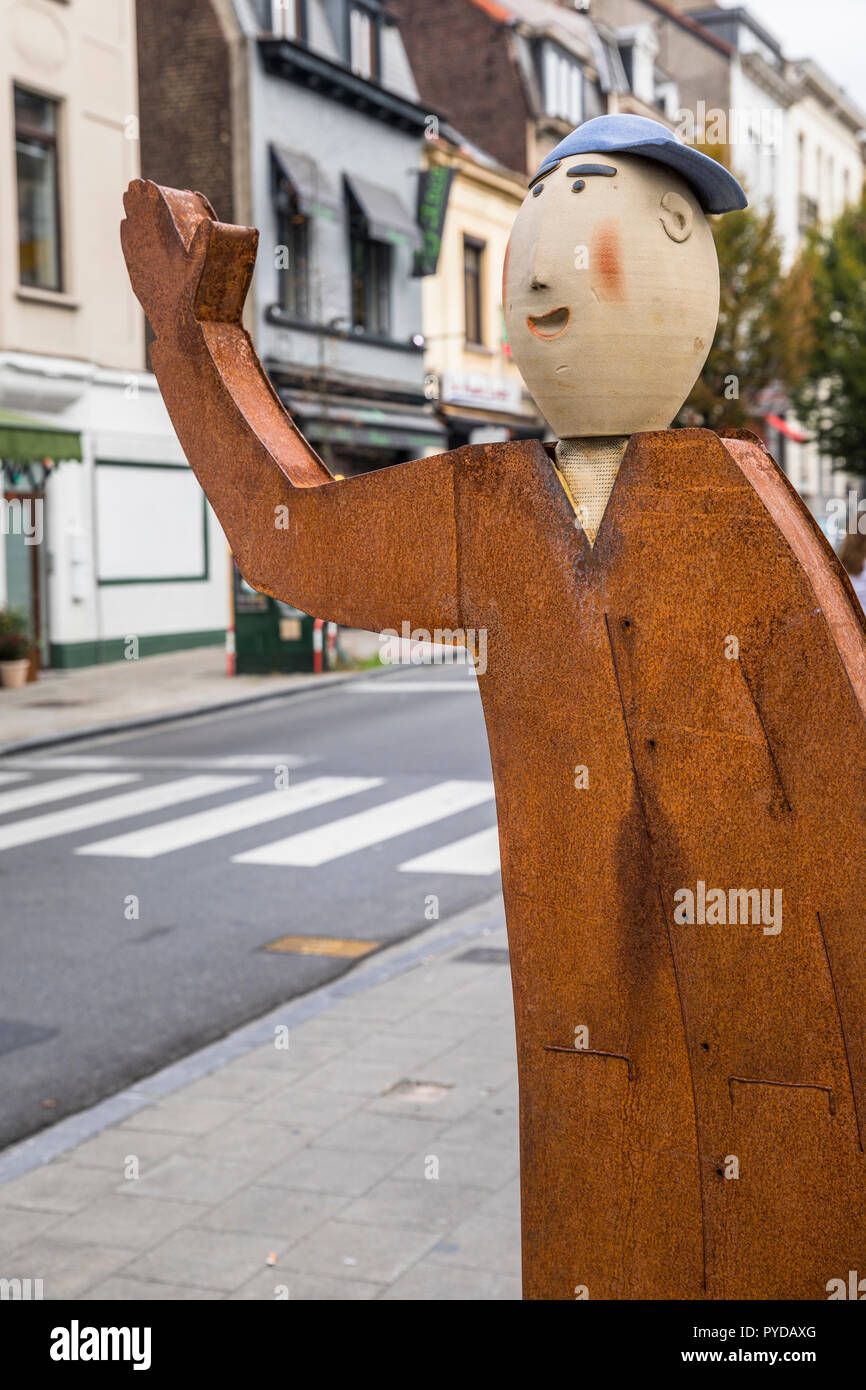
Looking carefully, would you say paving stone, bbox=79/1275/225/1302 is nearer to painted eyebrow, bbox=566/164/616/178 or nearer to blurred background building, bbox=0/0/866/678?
painted eyebrow, bbox=566/164/616/178

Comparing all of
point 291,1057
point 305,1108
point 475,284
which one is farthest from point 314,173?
point 305,1108

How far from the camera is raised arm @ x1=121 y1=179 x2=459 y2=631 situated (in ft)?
7.95

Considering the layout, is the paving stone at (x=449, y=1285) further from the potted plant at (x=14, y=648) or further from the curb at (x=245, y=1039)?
the potted plant at (x=14, y=648)

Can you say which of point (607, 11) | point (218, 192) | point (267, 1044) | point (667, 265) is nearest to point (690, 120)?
point (607, 11)

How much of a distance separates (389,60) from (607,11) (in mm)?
15742

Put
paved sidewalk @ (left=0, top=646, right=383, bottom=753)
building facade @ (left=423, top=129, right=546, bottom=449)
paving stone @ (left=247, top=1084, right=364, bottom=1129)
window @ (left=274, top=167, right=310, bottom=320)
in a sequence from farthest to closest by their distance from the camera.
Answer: building facade @ (left=423, top=129, right=546, bottom=449) < window @ (left=274, top=167, right=310, bottom=320) < paved sidewalk @ (left=0, top=646, right=383, bottom=753) < paving stone @ (left=247, top=1084, right=364, bottom=1129)

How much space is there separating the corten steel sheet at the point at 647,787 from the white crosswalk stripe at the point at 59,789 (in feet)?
29.9

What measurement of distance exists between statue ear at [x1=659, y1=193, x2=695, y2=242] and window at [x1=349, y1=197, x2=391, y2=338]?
24.4 metres

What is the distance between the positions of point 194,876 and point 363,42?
824 inches

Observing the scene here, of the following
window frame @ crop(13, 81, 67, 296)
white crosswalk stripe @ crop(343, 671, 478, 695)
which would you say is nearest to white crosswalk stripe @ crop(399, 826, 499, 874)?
white crosswalk stripe @ crop(343, 671, 478, 695)

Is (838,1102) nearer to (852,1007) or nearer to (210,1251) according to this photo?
(852,1007)

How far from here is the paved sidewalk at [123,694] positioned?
50.3 ft

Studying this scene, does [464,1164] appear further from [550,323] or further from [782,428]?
[782,428]

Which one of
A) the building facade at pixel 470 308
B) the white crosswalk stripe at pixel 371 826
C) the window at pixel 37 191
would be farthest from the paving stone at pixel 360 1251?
the building facade at pixel 470 308
